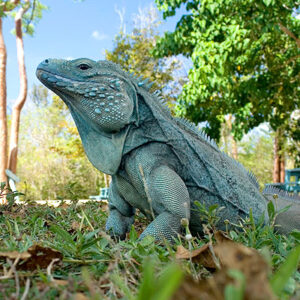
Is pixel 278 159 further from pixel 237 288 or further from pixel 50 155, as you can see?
pixel 237 288

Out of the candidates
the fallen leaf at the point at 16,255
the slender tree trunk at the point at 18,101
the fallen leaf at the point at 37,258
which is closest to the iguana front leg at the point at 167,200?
the fallen leaf at the point at 37,258

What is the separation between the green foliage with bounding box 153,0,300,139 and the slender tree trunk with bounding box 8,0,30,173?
24.3 feet

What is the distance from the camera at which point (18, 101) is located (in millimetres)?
15133

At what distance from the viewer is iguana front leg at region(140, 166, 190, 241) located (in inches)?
74.7

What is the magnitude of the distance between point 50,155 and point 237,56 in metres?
20.4

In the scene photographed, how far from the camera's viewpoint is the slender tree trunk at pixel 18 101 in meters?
14.9

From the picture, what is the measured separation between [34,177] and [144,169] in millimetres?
24360

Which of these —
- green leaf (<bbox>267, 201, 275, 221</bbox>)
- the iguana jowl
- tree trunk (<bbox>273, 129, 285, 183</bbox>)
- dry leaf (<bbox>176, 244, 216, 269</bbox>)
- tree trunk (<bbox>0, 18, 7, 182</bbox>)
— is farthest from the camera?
tree trunk (<bbox>273, 129, 285, 183</bbox>)

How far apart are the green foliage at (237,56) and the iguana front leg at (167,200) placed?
6839 millimetres

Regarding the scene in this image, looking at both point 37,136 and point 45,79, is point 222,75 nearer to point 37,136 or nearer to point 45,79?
point 45,79


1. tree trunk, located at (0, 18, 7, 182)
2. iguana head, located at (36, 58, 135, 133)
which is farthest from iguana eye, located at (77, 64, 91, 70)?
tree trunk, located at (0, 18, 7, 182)

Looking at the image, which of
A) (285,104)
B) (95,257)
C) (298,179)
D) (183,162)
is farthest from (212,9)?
(95,257)

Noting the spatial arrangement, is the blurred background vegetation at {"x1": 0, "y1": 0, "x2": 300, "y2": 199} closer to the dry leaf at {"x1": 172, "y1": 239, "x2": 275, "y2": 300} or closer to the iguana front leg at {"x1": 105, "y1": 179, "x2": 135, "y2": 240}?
the iguana front leg at {"x1": 105, "y1": 179, "x2": 135, "y2": 240}

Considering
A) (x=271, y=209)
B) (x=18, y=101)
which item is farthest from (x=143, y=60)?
(x=271, y=209)
